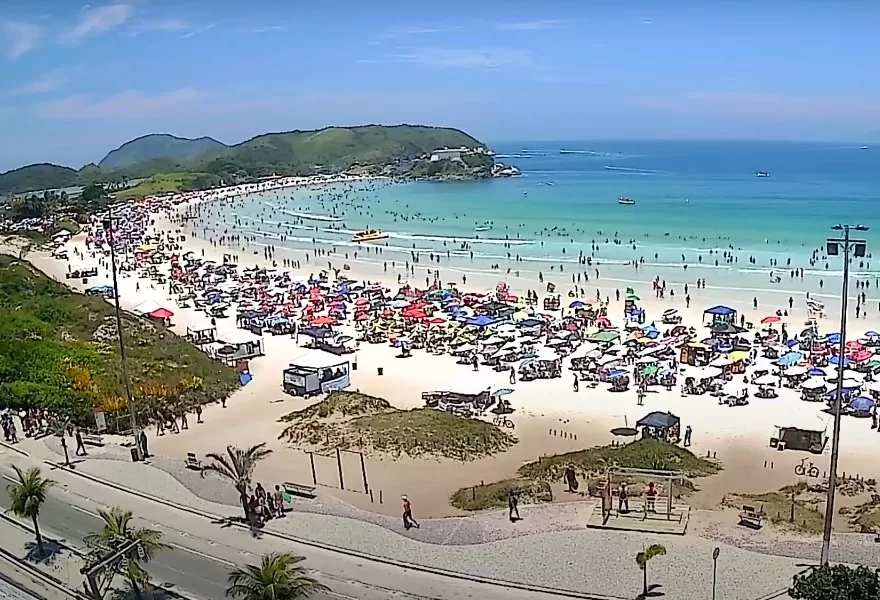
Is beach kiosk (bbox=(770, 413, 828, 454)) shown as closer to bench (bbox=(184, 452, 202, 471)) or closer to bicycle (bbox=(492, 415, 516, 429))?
bicycle (bbox=(492, 415, 516, 429))

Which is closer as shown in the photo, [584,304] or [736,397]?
[736,397]

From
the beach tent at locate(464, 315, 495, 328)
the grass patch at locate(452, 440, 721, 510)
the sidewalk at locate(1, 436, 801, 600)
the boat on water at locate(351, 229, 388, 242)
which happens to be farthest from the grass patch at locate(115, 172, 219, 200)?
the sidewalk at locate(1, 436, 801, 600)

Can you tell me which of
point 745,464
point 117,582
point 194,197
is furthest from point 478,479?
point 194,197

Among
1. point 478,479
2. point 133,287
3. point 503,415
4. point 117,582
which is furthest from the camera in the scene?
point 133,287

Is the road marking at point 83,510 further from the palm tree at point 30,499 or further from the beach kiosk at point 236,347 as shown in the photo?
the beach kiosk at point 236,347

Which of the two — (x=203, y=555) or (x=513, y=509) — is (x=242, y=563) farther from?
(x=513, y=509)

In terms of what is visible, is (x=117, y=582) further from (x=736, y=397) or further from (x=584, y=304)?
(x=584, y=304)
